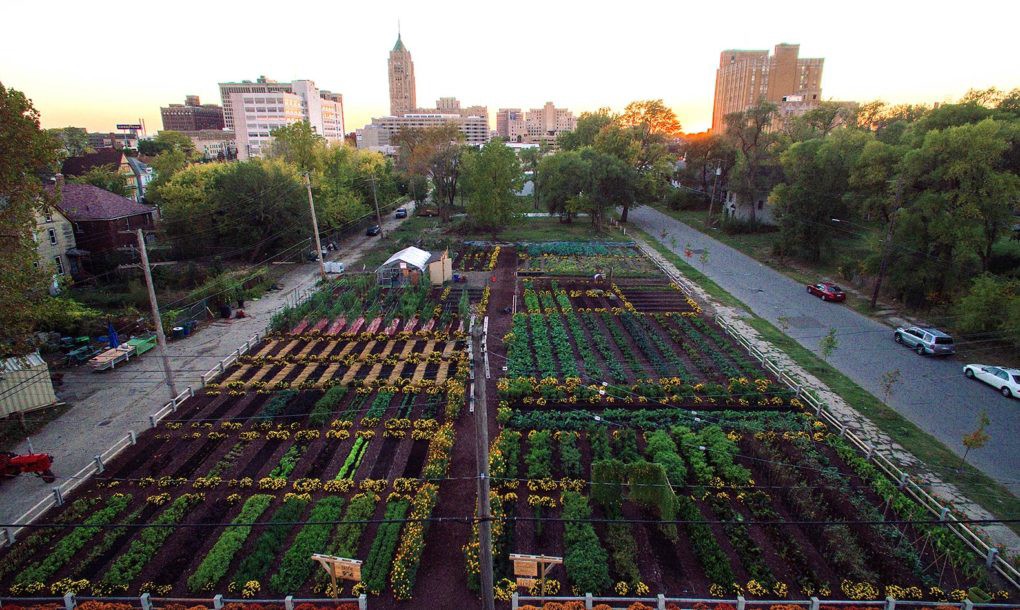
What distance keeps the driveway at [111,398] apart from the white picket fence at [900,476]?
2080 centimetres

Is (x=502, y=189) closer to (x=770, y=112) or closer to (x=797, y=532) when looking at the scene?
(x=770, y=112)

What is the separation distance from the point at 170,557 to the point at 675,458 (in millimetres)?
13326

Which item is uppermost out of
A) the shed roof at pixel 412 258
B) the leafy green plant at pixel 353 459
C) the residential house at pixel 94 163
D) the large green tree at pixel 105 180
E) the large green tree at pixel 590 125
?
the large green tree at pixel 590 125

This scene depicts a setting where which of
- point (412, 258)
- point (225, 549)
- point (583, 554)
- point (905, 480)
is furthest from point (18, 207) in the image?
point (905, 480)

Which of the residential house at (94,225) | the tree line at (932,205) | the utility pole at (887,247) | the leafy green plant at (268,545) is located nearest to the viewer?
the leafy green plant at (268,545)

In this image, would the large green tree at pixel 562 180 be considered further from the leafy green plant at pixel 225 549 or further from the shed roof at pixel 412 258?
the leafy green plant at pixel 225 549

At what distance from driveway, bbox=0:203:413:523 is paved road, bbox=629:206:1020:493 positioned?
2747 cm

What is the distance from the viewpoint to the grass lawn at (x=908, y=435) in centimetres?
1405

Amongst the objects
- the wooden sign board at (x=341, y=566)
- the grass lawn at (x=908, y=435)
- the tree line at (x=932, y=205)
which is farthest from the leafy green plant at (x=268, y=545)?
the tree line at (x=932, y=205)

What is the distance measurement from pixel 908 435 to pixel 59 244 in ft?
152

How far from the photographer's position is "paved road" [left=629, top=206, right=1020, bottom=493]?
1669 centimetres

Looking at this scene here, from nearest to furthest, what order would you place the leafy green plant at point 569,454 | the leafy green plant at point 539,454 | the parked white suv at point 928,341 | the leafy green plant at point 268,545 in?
the leafy green plant at point 268,545 → the leafy green plant at point 539,454 → the leafy green plant at point 569,454 → the parked white suv at point 928,341

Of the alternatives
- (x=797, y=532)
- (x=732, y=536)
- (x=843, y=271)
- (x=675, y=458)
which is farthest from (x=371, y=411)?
(x=843, y=271)

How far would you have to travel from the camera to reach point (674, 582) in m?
11.4
